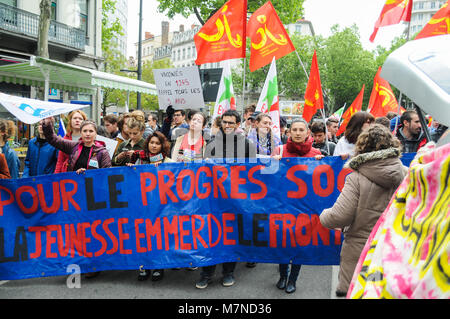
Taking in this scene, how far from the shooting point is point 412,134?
18.0 feet

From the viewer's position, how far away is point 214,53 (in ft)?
20.9

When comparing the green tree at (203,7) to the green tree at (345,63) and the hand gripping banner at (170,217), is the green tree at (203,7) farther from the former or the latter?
the green tree at (345,63)

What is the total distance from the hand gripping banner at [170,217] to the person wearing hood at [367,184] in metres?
1.06

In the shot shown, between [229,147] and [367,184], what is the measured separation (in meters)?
1.92

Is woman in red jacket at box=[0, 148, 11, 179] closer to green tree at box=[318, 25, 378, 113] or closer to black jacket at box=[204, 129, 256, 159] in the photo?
black jacket at box=[204, 129, 256, 159]

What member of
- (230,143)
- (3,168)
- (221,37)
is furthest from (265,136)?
A: (3,168)

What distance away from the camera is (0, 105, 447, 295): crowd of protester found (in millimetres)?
3076

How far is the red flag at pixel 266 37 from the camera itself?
6.95 metres

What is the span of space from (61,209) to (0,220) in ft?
2.08

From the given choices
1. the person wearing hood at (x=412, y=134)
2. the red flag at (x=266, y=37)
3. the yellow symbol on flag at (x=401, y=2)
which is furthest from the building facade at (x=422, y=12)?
the person wearing hood at (x=412, y=134)
